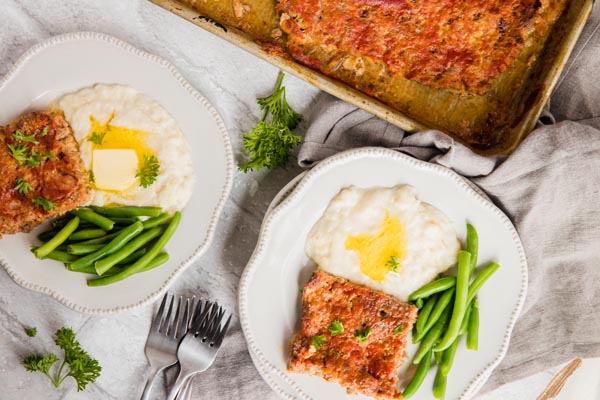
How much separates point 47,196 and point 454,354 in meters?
2.77

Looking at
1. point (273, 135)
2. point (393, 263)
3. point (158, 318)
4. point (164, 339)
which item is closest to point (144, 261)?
point (158, 318)

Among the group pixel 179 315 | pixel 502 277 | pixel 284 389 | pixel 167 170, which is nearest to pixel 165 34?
pixel 167 170

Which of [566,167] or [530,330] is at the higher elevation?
[566,167]

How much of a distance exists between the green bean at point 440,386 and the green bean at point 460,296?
248 millimetres

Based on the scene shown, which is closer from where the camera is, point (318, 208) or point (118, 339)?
point (318, 208)

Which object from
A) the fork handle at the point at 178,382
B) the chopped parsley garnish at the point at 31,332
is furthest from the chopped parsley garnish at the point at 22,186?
the fork handle at the point at 178,382

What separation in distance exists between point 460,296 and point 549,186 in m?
0.92

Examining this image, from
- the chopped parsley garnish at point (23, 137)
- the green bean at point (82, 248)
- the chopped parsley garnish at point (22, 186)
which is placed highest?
the chopped parsley garnish at point (23, 137)

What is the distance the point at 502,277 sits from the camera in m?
3.68

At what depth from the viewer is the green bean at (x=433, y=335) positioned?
363 centimetres

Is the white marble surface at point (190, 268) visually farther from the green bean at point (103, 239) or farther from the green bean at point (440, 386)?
the green bean at point (440, 386)

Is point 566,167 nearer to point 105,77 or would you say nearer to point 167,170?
point 167,170

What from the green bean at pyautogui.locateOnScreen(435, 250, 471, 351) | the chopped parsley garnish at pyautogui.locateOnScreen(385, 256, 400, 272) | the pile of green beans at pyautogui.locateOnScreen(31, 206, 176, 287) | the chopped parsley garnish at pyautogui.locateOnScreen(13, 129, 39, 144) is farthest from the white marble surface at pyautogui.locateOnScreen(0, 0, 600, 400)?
the green bean at pyautogui.locateOnScreen(435, 250, 471, 351)

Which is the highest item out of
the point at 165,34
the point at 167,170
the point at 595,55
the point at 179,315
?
the point at 165,34
